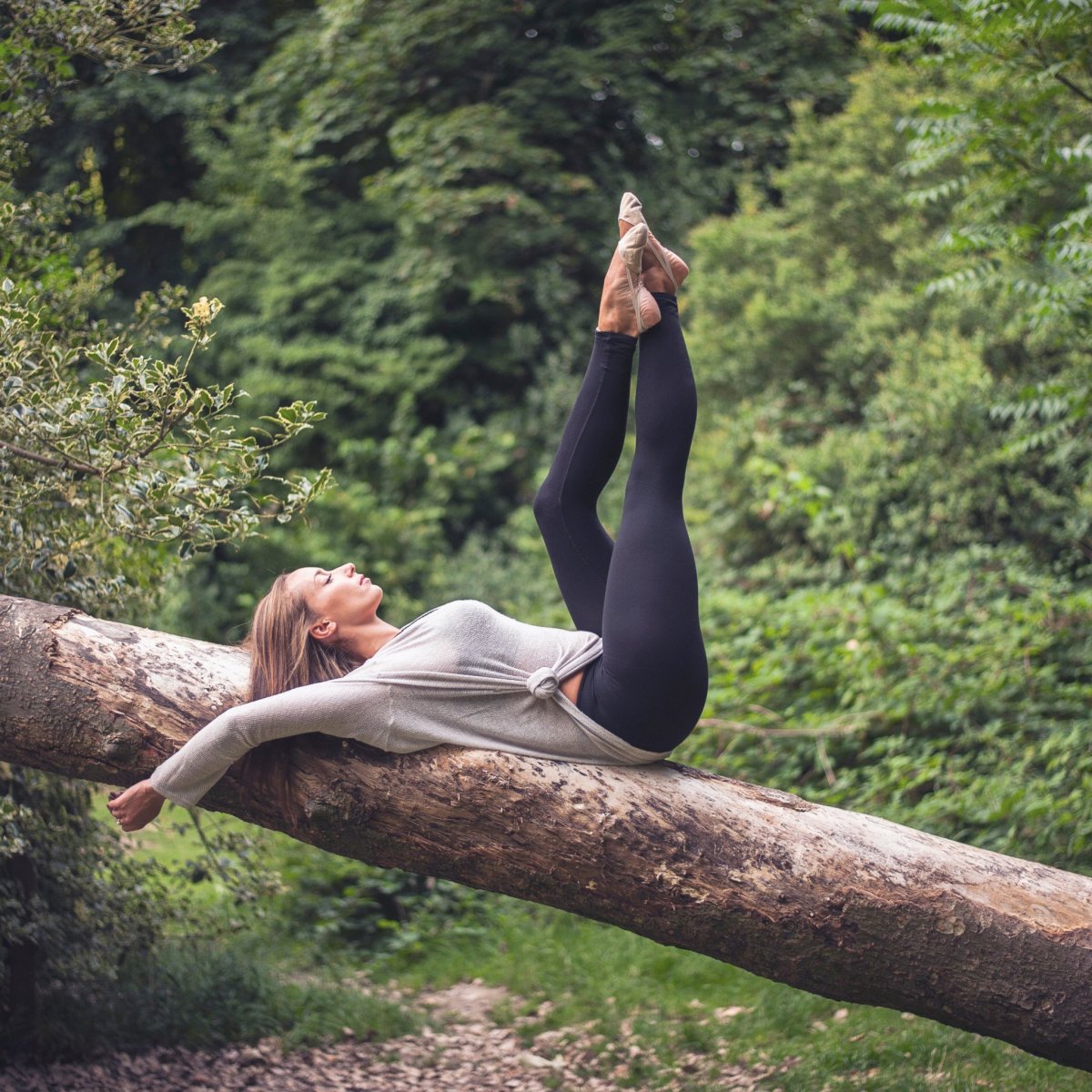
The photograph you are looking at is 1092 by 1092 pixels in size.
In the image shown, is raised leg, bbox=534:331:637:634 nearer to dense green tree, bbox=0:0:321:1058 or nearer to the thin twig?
dense green tree, bbox=0:0:321:1058

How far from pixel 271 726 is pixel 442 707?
44cm

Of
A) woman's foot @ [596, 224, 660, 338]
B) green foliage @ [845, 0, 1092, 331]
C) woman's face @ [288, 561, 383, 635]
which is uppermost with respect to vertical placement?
green foliage @ [845, 0, 1092, 331]

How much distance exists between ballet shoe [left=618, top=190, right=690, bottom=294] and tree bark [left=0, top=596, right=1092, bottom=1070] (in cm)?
142

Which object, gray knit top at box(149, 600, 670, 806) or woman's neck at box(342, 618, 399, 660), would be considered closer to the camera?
gray knit top at box(149, 600, 670, 806)

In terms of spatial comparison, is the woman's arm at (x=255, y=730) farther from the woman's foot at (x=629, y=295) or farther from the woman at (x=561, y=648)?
the woman's foot at (x=629, y=295)

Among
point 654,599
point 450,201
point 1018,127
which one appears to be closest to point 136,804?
point 654,599

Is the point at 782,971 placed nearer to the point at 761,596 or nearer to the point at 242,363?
the point at 761,596

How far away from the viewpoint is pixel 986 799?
5.09 metres

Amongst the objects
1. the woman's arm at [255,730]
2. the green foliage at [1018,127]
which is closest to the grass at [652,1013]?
the woman's arm at [255,730]

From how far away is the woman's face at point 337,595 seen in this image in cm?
322

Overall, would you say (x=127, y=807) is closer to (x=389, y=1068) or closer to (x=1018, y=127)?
(x=389, y=1068)

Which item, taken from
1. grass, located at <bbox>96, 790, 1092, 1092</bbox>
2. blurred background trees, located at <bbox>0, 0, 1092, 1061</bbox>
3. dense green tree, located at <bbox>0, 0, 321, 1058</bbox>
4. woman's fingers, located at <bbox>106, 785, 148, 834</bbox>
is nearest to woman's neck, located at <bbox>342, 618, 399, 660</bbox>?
dense green tree, located at <bbox>0, 0, 321, 1058</bbox>

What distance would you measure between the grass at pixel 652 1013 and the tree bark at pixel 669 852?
1041mm

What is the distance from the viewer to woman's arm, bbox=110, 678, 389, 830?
284 cm
